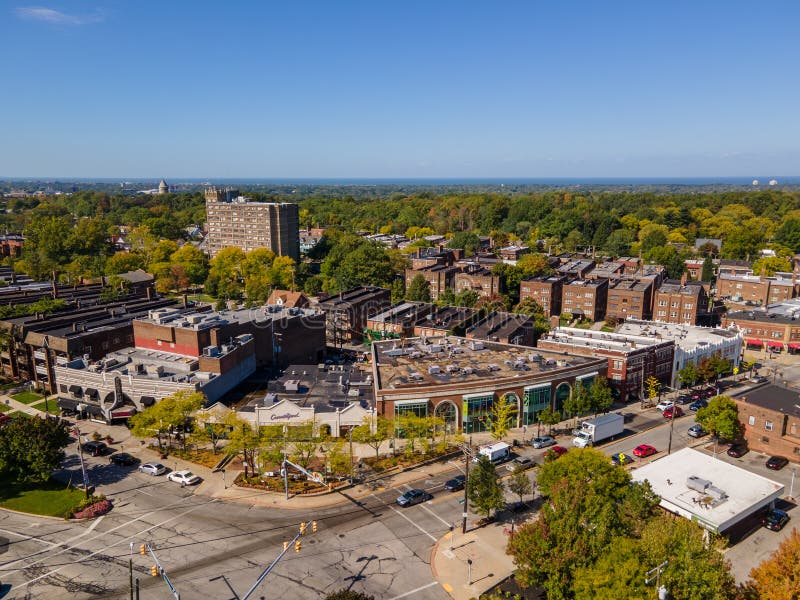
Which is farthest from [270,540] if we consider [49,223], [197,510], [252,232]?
[49,223]

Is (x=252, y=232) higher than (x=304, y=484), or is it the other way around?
(x=252, y=232)

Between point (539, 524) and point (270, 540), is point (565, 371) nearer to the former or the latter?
point (539, 524)

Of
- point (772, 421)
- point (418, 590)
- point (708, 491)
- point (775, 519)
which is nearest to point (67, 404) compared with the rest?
point (418, 590)

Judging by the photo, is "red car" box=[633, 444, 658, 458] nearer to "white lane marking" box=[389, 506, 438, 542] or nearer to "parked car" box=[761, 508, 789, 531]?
"parked car" box=[761, 508, 789, 531]

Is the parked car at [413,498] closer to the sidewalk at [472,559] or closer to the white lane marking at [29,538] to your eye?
the sidewalk at [472,559]

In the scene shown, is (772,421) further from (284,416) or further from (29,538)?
(29,538)

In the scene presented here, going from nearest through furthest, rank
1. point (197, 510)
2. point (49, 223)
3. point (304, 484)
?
point (197, 510) → point (304, 484) → point (49, 223)

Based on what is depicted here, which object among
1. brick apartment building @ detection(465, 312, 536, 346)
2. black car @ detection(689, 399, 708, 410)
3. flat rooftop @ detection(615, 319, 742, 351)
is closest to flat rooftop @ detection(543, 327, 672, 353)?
flat rooftop @ detection(615, 319, 742, 351)
